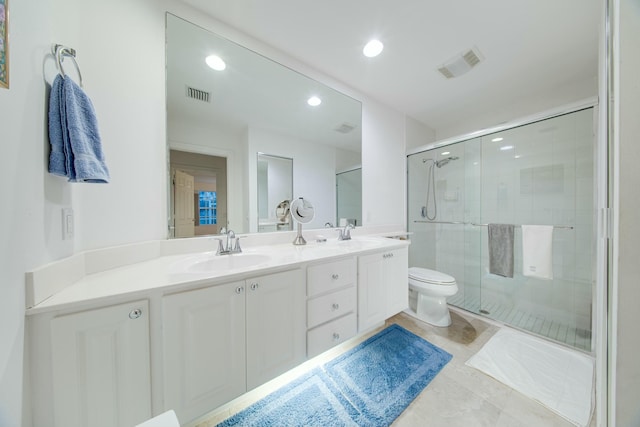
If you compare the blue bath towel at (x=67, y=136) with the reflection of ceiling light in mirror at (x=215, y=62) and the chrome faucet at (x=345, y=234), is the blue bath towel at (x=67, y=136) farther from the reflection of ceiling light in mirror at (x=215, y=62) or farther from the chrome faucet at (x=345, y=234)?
the chrome faucet at (x=345, y=234)

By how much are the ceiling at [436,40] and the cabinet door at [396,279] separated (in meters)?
1.59

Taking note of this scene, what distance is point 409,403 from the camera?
1.16m

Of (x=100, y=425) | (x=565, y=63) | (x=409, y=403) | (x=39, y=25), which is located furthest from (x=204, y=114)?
(x=565, y=63)

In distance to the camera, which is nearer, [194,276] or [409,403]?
[194,276]

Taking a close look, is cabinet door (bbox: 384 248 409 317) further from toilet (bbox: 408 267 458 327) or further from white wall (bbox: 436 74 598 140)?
white wall (bbox: 436 74 598 140)

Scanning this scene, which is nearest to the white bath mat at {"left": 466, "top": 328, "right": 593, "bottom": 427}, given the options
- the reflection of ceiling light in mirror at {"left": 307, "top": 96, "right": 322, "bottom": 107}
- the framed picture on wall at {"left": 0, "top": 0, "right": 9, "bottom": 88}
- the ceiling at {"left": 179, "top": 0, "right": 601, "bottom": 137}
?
the ceiling at {"left": 179, "top": 0, "right": 601, "bottom": 137}

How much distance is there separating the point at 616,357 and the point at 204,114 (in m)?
1.95

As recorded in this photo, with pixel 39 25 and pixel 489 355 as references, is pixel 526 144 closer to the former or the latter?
pixel 489 355

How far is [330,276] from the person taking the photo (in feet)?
3.96

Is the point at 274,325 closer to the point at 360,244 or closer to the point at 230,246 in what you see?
the point at 230,246

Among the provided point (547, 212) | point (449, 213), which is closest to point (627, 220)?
point (547, 212)

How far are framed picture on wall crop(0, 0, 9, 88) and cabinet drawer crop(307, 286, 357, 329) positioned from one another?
1.28m

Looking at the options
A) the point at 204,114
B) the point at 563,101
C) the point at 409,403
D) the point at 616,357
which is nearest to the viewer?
the point at 616,357

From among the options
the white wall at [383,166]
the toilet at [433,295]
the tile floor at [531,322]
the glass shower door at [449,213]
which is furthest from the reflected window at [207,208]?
the tile floor at [531,322]
